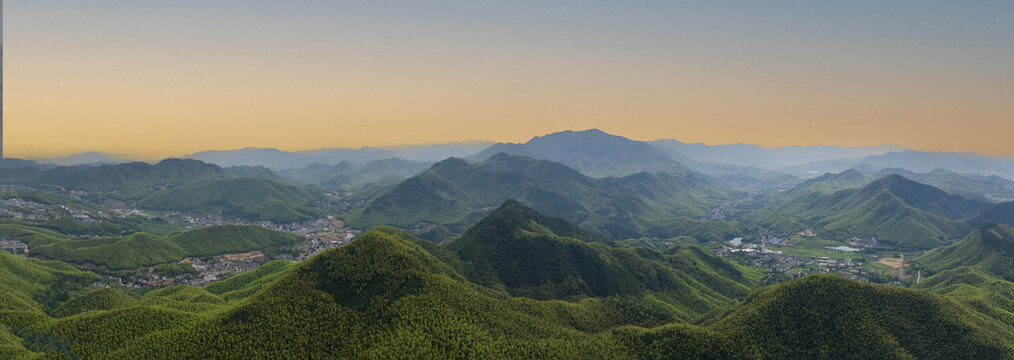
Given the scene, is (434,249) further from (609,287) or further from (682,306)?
(682,306)

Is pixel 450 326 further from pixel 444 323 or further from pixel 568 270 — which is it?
pixel 568 270

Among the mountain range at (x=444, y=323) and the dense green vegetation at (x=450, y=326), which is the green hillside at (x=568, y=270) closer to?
the mountain range at (x=444, y=323)

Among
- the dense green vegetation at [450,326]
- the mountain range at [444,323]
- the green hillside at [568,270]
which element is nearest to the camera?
the dense green vegetation at [450,326]

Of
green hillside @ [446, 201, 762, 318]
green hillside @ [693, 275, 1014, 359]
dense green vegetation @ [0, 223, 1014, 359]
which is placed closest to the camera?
dense green vegetation @ [0, 223, 1014, 359]

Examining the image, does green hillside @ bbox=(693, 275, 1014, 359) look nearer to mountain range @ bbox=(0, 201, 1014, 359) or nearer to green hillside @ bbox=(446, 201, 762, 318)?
mountain range @ bbox=(0, 201, 1014, 359)

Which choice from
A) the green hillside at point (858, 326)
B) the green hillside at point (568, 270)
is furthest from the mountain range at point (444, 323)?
the green hillside at point (568, 270)

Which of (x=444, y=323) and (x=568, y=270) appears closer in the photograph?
(x=444, y=323)

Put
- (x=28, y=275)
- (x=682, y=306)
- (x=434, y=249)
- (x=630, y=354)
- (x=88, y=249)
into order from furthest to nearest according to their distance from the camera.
A: (x=88, y=249) → (x=682, y=306) → (x=434, y=249) → (x=28, y=275) → (x=630, y=354)

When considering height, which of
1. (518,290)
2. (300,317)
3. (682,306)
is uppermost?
(300,317)

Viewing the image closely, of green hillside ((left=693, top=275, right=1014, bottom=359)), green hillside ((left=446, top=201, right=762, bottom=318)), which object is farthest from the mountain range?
green hillside ((left=446, top=201, right=762, bottom=318))

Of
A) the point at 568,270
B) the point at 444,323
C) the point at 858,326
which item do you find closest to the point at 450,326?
the point at 444,323

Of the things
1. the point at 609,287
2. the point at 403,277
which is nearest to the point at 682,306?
the point at 609,287
